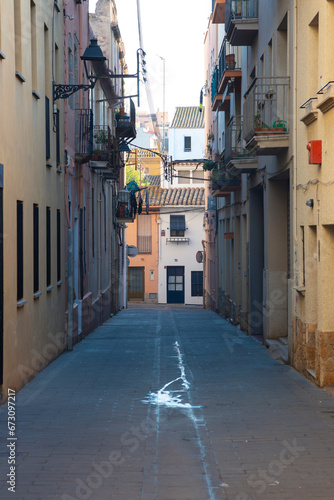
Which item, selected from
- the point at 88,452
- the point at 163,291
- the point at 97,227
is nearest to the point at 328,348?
the point at 88,452

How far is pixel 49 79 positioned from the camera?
15.1 meters

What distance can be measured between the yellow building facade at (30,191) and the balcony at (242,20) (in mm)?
4206

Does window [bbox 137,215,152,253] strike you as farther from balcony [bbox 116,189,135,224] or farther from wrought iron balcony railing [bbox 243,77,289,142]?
wrought iron balcony railing [bbox 243,77,289,142]

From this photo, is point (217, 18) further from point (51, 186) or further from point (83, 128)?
point (51, 186)

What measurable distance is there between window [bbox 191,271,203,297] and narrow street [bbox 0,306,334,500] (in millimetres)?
37244

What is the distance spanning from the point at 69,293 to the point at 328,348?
745cm

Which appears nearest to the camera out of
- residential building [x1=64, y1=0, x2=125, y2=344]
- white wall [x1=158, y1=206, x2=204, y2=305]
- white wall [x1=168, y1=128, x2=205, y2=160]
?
residential building [x1=64, y1=0, x2=125, y2=344]

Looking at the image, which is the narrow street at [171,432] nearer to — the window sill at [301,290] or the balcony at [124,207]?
the window sill at [301,290]

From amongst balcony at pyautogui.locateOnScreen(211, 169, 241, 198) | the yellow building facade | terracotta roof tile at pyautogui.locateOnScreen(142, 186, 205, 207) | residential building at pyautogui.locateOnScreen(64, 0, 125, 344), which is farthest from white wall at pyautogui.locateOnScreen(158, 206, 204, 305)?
the yellow building facade

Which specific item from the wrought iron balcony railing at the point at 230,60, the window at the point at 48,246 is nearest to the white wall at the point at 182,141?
the wrought iron balcony railing at the point at 230,60

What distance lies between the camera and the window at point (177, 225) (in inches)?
2080

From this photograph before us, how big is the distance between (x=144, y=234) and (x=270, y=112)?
38.3m

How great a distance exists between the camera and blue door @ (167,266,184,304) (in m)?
52.3

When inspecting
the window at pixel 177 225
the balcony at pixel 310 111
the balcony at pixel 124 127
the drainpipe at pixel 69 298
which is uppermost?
the balcony at pixel 124 127
